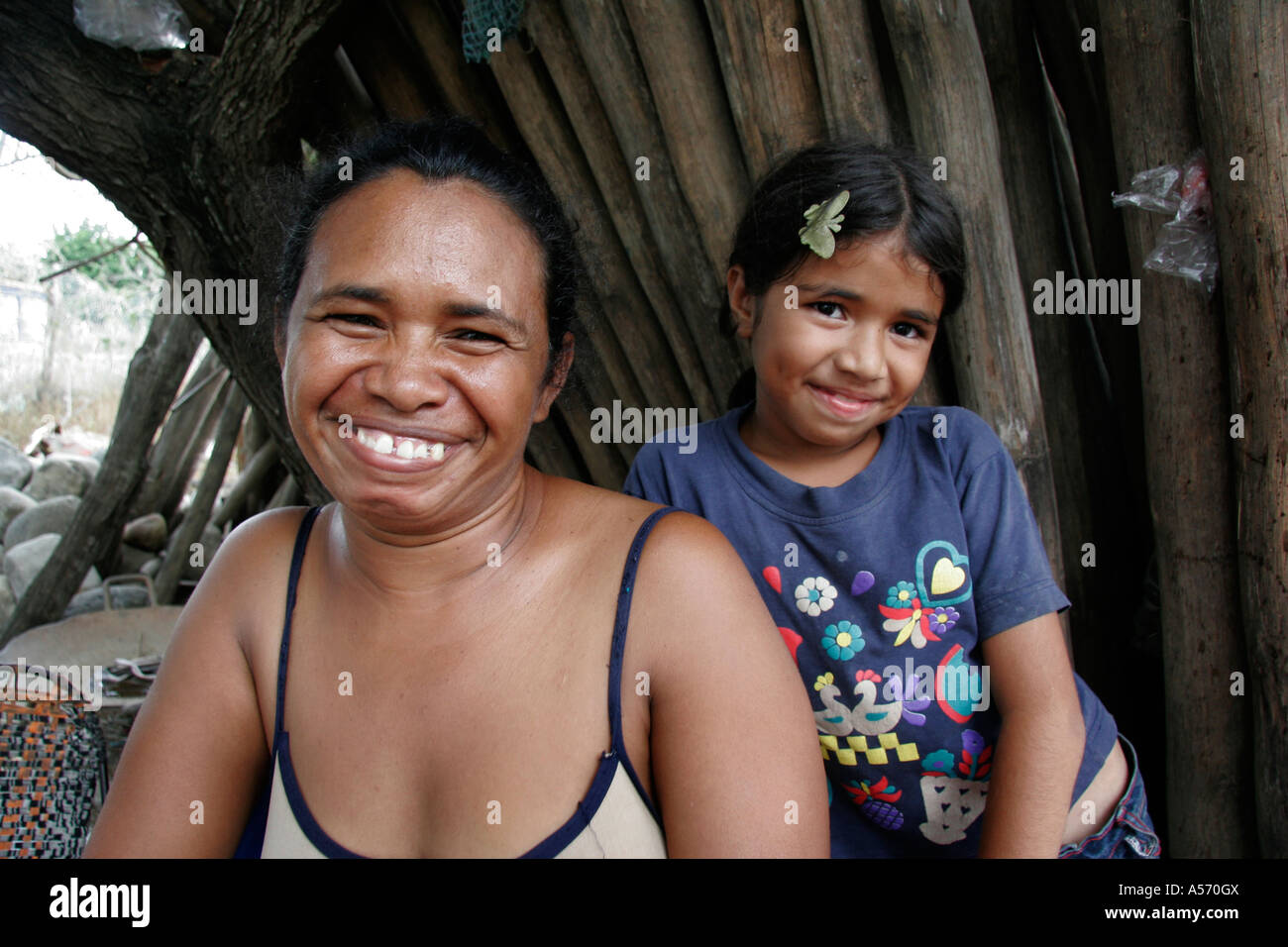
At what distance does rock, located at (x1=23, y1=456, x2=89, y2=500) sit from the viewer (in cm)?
632

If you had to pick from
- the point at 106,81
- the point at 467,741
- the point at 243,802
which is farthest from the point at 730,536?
the point at 106,81

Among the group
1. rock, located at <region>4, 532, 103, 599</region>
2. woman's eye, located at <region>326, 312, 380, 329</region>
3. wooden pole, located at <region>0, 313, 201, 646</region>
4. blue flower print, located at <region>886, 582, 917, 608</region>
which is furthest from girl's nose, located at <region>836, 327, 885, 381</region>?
rock, located at <region>4, 532, 103, 599</region>

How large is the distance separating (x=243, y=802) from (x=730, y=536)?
99 cm

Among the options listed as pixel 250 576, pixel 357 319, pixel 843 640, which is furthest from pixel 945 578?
pixel 250 576

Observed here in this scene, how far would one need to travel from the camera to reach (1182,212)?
192cm

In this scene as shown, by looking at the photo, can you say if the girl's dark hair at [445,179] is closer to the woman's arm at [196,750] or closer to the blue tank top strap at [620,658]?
the blue tank top strap at [620,658]

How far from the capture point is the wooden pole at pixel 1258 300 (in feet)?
5.63

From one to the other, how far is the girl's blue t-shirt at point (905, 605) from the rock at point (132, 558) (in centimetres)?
448

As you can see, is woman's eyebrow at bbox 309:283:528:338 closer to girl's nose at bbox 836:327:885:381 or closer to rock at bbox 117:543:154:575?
girl's nose at bbox 836:327:885:381

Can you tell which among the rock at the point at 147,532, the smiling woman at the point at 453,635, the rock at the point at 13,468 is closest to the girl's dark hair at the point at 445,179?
the smiling woman at the point at 453,635

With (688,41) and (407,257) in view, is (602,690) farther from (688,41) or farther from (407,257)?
(688,41)

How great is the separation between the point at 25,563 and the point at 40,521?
559mm

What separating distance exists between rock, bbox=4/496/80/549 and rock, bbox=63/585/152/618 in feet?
2.99

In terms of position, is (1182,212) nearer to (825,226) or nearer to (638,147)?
(825,226)
